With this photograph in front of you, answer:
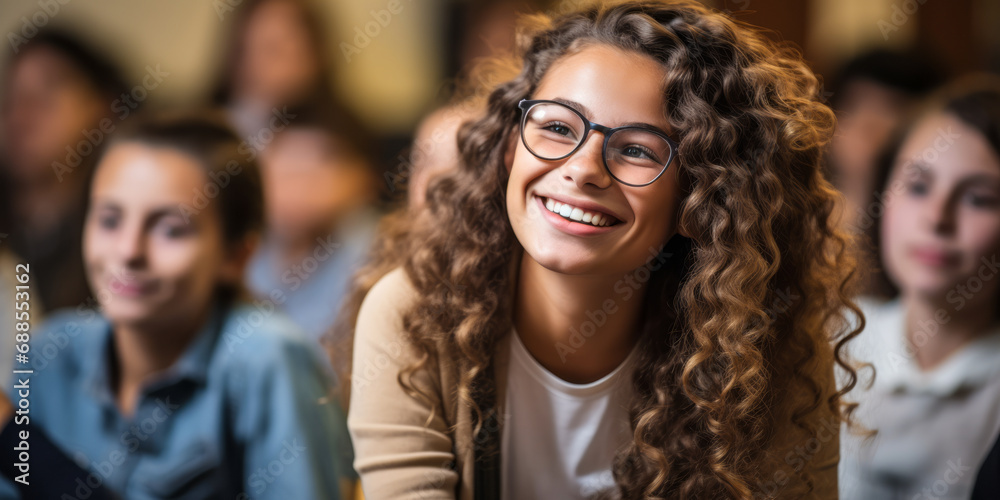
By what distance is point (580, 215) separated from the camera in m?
0.97

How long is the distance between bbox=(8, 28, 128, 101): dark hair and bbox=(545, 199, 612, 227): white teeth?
1.48m

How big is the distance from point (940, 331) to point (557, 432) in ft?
3.41

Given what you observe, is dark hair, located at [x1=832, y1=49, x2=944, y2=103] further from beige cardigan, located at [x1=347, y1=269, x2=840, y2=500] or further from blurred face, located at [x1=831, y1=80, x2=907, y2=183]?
beige cardigan, located at [x1=347, y1=269, x2=840, y2=500]

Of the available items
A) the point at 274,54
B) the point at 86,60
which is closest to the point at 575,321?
A: the point at 274,54

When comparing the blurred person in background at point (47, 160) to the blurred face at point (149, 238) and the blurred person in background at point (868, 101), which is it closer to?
the blurred face at point (149, 238)

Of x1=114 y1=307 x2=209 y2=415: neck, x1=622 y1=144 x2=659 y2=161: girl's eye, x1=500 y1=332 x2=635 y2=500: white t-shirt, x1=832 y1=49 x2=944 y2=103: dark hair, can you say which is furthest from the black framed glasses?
x1=832 y1=49 x2=944 y2=103: dark hair

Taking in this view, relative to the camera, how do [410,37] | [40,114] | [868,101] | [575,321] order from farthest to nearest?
[410,37]
[868,101]
[40,114]
[575,321]

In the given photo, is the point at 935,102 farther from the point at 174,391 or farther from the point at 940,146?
the point at 174,391

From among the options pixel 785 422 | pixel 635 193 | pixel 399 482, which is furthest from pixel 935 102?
pixel 399 482

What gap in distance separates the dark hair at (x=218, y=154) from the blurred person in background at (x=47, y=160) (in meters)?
0.23

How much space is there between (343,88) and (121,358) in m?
1.10

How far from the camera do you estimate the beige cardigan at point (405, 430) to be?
1.04 meters

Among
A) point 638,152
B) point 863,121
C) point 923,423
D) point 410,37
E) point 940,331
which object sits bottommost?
point 923,423

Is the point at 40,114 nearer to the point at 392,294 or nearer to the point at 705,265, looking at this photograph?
the point at 392,294
